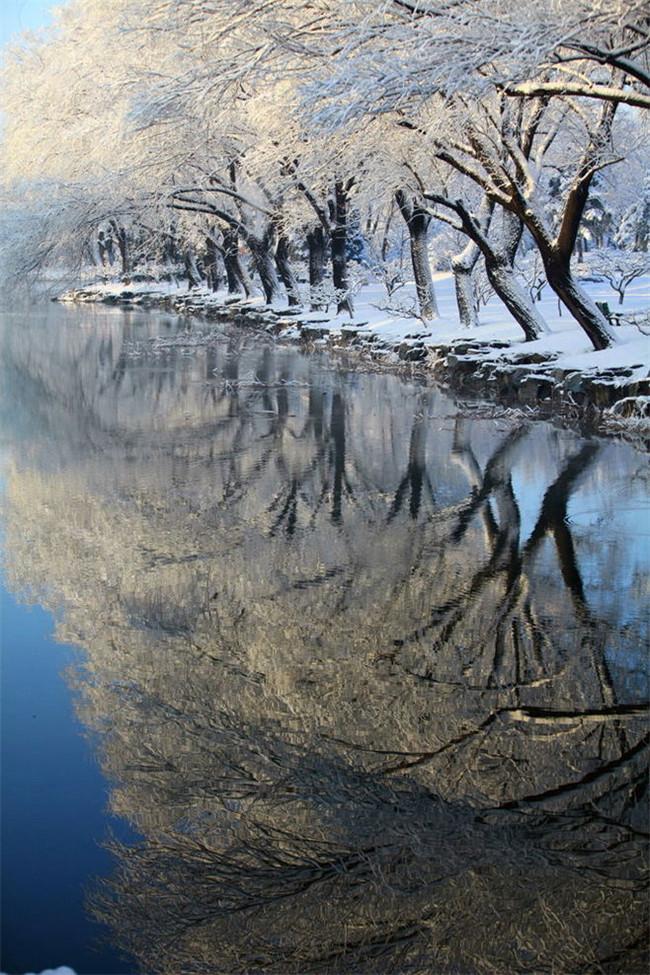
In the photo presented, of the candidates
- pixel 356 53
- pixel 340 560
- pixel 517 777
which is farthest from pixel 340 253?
pixel 517 777

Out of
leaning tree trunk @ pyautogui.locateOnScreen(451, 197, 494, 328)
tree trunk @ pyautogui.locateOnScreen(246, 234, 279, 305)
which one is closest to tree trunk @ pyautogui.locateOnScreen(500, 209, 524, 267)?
leaning tree trunk @ pyautogui.locateOnScreen(451, 197, 494, 328)

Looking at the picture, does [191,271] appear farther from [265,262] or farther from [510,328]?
[510,328]

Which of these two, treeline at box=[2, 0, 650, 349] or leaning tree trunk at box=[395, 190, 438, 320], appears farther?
leaning tree trunk at box=[395, 190, 438, 320]

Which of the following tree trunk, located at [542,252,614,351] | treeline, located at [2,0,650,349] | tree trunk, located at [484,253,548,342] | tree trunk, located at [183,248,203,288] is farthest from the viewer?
tree trunk, located at [183,248,203,288]

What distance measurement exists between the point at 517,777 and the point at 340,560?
3935 mm

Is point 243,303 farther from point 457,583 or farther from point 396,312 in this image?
point 457,583

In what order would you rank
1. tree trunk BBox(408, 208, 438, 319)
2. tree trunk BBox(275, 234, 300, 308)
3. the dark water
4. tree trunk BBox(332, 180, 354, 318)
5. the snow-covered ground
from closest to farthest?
the dark water → the snow-covered ground → tree trunk BBox(408, 208, 438, 319) → tree trunk BBox(332, 180, 354, 318) → tree trunk BBox(275, 234, 300, 308)

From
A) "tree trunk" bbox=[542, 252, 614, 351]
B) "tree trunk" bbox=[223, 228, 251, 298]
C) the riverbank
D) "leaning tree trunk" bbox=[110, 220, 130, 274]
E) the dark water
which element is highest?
"leaning tree trunk" bbox=[110, 220, 130, 274]

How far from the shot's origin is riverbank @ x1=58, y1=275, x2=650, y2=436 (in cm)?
1669

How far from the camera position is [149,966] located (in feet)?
12.8

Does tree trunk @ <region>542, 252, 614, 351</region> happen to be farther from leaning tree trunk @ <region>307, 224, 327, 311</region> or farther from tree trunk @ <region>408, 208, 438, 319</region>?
leaning tree trunk @ <region>307, 224, 327, 311</region>

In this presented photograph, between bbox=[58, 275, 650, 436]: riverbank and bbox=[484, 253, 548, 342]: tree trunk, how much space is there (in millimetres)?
319

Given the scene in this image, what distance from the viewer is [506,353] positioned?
67.6 ft

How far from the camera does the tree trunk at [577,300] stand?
18.3 m
